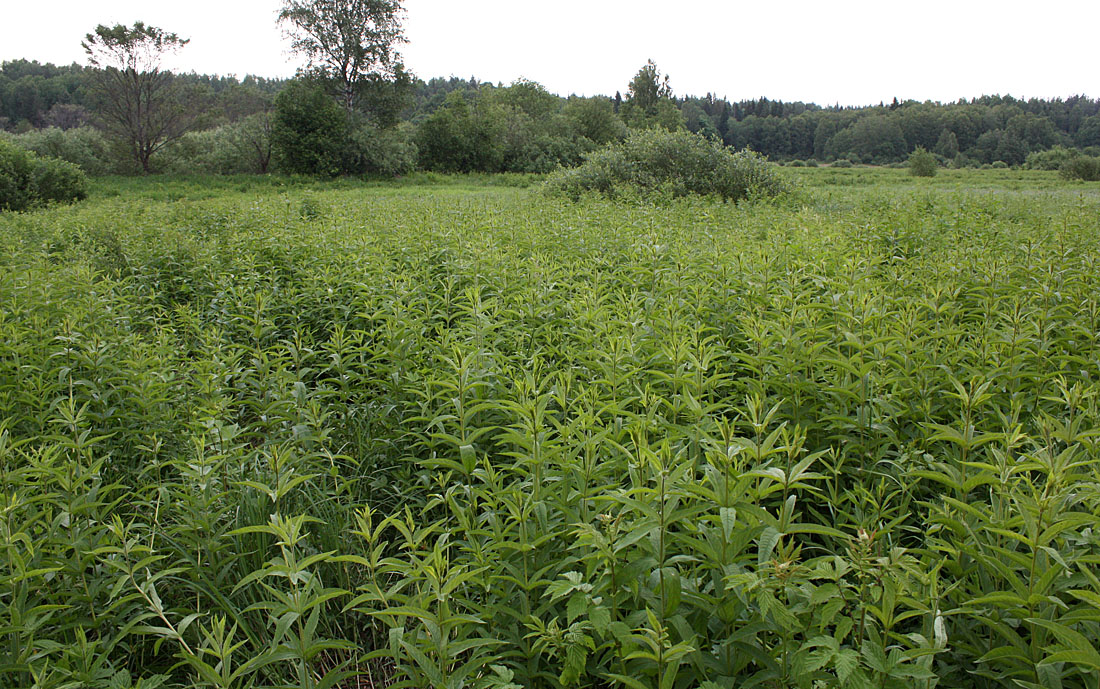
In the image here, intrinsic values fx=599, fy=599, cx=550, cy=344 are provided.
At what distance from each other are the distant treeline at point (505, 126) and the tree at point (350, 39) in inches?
63.5

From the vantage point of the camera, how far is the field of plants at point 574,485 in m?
1.80

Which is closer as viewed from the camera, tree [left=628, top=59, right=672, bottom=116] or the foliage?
the foliage

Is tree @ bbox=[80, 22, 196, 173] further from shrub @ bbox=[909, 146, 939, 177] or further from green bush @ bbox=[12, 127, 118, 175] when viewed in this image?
shrub @ bbox=[909, 146, 939, 177]

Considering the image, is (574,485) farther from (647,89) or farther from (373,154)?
(647,89)

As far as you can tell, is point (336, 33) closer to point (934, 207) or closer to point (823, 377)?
point (934, 207)

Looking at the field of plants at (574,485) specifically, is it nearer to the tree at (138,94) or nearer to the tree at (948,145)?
the tree at (138,94)

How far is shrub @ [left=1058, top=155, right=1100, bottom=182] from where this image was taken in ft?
136

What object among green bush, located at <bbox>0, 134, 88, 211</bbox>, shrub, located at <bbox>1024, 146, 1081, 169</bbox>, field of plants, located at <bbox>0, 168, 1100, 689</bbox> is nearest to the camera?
field of plants, located at <bbox>0, 168, 1100, 689</bbox>

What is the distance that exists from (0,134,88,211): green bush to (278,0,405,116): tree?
21.8 meters

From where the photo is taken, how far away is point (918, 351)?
3.31 meters

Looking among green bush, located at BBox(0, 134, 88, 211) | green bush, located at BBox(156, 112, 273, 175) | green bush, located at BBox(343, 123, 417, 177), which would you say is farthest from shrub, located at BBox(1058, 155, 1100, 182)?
green bush, located at BBox(0, 134, 88, 211)

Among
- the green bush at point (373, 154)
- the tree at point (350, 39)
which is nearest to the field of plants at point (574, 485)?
the green bush at point (373, 154)

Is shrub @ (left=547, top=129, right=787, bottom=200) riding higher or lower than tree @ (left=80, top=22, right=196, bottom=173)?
lower

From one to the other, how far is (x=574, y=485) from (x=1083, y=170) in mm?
56315
